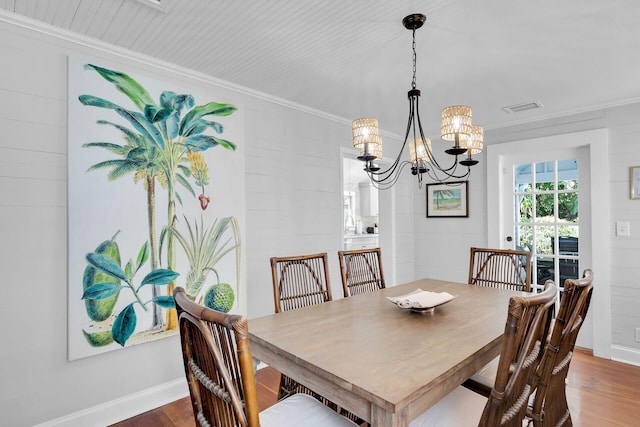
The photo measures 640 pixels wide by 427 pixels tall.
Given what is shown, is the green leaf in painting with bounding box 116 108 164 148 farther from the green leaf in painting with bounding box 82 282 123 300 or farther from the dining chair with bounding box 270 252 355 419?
the dining chair with bounding box 270 252 355 419

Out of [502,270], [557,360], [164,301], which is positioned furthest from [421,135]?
[164,301]

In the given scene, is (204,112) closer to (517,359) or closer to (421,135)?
(421,135)

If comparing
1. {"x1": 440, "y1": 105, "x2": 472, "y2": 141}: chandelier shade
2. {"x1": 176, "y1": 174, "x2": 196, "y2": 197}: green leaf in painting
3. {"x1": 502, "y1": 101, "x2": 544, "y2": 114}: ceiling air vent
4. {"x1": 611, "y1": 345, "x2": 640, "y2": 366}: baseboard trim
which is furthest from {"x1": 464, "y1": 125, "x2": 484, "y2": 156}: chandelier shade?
{"x1": 611, "y1": 345, "x2": 640, "y2": 366}: baseboard trim

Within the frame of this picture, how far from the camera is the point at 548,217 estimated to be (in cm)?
356

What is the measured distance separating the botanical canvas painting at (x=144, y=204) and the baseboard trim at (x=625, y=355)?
11.1 feet

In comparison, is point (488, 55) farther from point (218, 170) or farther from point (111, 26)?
point (111, 26)

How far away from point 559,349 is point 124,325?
2.34 metres

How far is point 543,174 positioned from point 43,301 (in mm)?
4380

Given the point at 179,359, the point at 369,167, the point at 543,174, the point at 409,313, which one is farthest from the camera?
the point at 543,174

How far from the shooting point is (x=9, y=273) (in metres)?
1.79

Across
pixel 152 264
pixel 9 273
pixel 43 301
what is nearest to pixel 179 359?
pixel 152 264

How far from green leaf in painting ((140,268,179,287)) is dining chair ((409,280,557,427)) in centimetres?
182

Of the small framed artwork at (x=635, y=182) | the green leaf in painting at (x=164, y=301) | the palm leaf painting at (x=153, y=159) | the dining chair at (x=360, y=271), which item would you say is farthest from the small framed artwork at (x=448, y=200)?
the green leaf in painting at (x=164, y=301)

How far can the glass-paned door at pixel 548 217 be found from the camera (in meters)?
3.43
